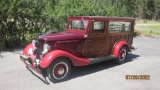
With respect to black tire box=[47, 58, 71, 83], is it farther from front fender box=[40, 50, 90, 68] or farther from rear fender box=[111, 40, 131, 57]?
rear fender box=[111, 40, 131, 57]

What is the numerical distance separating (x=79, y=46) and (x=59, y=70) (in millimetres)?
1085

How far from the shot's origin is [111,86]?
16.4 ft

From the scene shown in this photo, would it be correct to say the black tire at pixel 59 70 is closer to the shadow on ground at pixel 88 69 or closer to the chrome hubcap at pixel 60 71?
the chrome hubcap at pixel 60 71

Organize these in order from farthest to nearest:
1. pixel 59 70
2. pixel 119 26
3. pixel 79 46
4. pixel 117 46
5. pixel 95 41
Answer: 1. pixel 119 26
2. pixel 117 46
3. pixel 95 41
4. pixel 79 46
5. pixel 59 70

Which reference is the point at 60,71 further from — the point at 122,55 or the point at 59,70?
the point at 122,55

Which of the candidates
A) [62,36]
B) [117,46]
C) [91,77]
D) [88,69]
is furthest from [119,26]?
[62,36]

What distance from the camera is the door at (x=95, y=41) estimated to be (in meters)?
6.03

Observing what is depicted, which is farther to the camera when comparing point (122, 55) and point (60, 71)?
point (122, 55)

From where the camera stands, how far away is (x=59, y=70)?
5.22 metres

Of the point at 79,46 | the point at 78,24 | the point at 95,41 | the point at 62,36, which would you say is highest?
the point at 78,24

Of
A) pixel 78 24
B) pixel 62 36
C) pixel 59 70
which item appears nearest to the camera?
pixel 59 70

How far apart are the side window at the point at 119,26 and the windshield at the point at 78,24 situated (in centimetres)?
107
